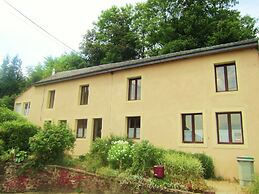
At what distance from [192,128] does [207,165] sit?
95.5 inches

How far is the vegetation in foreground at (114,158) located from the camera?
9.40 metres

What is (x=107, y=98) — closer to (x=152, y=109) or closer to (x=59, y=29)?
(x=152, y=109)

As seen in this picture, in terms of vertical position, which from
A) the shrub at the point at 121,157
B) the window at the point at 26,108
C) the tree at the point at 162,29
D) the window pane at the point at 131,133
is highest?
the tree at the point at 162,29

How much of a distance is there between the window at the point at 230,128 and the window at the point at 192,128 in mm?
1053

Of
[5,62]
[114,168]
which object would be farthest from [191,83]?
[5,62]

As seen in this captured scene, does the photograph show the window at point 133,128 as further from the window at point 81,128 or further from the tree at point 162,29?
the tree at point 162,29

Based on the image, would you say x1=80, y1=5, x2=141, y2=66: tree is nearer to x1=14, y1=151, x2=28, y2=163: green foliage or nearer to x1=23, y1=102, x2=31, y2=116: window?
x1=23, y1=102, x2=31, y2=116: window

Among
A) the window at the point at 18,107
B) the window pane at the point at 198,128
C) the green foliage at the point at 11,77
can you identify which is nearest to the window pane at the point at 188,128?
the window pane at the point at 198,128

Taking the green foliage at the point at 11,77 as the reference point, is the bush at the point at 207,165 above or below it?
below

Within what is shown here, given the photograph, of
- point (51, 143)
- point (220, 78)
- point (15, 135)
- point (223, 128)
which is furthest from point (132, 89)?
point (15, 135)

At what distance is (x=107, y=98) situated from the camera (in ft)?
58.9

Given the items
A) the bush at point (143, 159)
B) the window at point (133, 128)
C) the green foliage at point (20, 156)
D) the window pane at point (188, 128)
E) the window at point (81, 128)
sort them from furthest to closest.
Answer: the window at point (81, 128) → the window at point (133, 128) → the window pane at point (188, 128) → the green foliage at point (20, 156) → the bush at point (143, 159)

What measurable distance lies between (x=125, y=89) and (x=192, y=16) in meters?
18.2

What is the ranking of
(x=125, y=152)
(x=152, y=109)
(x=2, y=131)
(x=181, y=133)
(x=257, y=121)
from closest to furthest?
(x=125, y=152), (x=257, y=121), (x=2, y=131), (x=181, y=133), (x=152, y=109)
